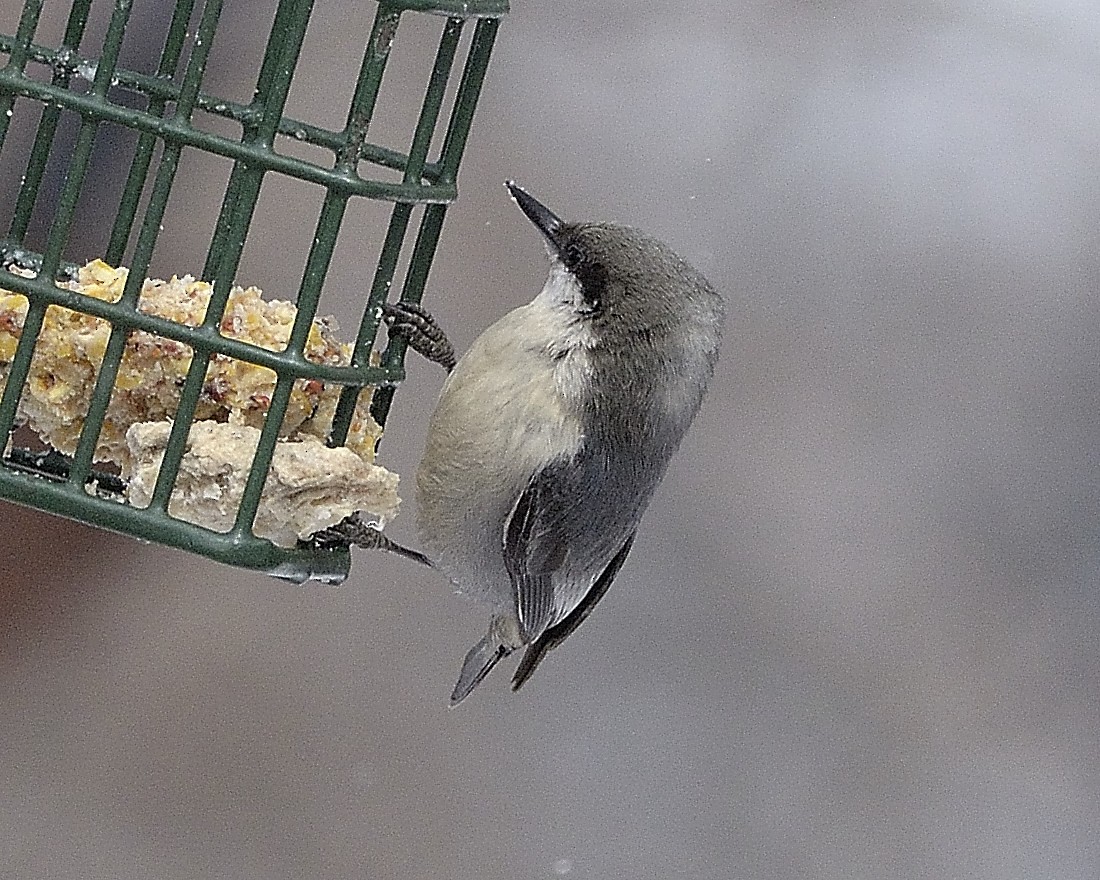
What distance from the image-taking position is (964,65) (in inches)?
223

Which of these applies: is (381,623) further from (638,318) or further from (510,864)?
(638,318)

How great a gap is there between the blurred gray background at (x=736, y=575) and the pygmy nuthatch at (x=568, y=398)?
186 centimetres

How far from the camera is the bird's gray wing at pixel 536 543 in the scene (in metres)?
3.11

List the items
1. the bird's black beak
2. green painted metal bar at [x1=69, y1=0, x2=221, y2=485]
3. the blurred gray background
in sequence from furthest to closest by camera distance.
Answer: the blurred gray background < the bird's black beak < green painted metal bar at [x1=69, y1=0, x2=221, y2=485]

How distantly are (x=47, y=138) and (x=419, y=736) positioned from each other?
2896mm

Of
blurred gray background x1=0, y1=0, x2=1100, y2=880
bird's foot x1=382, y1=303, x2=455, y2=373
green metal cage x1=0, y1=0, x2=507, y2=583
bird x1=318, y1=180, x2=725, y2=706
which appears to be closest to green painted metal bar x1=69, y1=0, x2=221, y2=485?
green metal cage x1=0, y1=0, x2=507, y2=583

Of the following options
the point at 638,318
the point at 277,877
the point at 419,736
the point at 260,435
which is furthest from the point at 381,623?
the point at 260,435

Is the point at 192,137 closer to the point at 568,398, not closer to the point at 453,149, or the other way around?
the point at 453,149

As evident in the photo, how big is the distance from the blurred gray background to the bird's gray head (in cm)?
193

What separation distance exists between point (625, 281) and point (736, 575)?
2.45 metres

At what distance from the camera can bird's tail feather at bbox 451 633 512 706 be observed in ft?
12.3

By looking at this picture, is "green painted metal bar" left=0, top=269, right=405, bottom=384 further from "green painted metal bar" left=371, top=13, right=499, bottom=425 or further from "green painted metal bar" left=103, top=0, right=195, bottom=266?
"green painted metal bar" left=371, top=13, right=499, bottom=425

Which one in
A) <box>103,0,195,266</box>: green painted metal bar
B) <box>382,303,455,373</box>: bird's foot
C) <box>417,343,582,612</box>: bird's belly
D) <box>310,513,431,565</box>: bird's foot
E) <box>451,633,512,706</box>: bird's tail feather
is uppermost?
<box>103,0,195,266</box>: green painted metal bar

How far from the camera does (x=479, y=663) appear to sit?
3.78 metres
